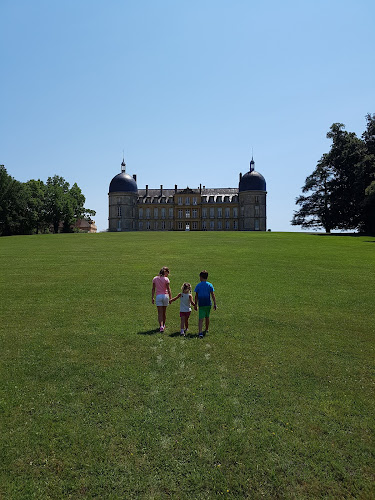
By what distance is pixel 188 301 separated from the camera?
34.7 ft

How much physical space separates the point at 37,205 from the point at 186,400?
67.3 m

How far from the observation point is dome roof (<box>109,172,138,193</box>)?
90.2 metres

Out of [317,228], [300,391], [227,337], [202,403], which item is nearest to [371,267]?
[227,337]

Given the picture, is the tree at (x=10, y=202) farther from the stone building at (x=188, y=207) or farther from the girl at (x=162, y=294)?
the girl at (x=162, y=294)

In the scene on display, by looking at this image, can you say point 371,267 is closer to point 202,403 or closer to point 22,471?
point 202,403

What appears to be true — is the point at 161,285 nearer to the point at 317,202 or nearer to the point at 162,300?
the point at 162,300

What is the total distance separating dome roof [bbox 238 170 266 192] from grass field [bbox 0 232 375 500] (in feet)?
251

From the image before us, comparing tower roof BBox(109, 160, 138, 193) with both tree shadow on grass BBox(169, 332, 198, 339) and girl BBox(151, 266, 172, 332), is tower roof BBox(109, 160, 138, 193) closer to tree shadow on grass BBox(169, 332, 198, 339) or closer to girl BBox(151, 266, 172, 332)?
girl BBox(151, 266, 172, 332)

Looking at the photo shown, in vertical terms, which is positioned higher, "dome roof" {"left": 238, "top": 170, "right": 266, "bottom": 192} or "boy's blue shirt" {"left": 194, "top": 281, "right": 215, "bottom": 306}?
"dome roof" {"left": 238, "top": 170, "right": 266, "bottom": 192}

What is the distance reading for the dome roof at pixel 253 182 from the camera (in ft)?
290

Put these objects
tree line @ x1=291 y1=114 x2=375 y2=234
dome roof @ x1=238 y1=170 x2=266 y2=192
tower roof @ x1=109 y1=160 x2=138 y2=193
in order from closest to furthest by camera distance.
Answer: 1. tree line @ x1=291 y1=114 x2=375 y2=234
2. dome roof @ x1=238 y1=170 x2=266 y2=192
3. tower roof @ x1=109 y1=160 x2=138 y2=193

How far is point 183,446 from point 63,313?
26.3 ft

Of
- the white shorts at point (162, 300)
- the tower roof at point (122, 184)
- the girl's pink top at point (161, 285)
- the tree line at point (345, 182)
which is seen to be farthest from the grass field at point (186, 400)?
the tower roof at point (122, 184)

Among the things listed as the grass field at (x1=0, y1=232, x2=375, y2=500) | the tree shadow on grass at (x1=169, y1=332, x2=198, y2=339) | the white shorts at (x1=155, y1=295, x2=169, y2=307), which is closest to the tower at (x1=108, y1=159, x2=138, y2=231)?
the grass field at (x1=0, y1=232, x2=375, y2=500)
